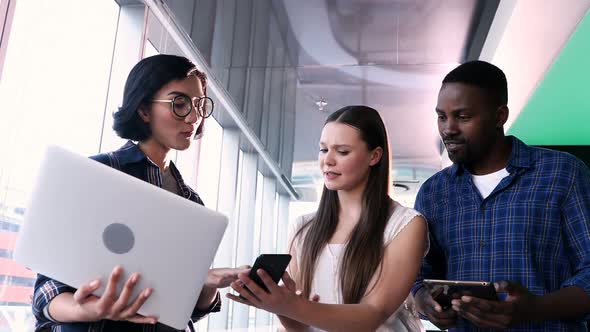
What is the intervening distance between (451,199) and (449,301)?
1.45 ft

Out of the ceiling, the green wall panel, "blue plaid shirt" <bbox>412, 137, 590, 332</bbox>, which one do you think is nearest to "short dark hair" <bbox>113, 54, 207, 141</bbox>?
"blue plaid shirt" <bbox>412, 137, 590, 332</bbox>

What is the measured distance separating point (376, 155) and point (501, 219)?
46 cm

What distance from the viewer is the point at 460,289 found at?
1473 millimetres

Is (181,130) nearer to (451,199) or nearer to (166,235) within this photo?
(166,235)

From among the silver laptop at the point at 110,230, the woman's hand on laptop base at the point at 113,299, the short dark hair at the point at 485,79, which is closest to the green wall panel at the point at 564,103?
the short dark hair at the point at 485,79

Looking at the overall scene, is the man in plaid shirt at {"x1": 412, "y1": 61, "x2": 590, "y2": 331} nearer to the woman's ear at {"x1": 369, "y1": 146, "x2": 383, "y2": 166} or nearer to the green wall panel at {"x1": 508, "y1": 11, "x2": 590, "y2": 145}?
the woman's ear at {"x1": 369, "y1": 146, "x2": 383, "y2": 166}

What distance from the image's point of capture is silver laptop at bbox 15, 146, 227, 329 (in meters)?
1.15

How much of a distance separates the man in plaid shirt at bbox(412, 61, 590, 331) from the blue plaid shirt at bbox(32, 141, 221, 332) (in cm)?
81

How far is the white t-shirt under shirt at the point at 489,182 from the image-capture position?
1.86 meters

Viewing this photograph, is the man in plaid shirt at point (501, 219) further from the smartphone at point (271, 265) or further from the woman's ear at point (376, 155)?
the smartphone at point (271, 265)

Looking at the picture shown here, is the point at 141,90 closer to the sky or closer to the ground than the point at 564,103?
closer to the ground

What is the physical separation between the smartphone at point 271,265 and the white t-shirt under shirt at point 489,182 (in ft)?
2.91

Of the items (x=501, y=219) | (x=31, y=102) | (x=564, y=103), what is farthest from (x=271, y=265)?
(x=564, y=103)

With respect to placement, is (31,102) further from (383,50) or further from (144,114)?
(383,50)
